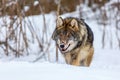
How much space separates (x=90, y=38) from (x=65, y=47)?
706 millimetres

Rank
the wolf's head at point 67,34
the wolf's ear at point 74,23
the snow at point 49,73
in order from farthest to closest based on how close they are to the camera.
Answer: the wolf's ear at point 74,23
the wolf's head at point 67,34
the snow at point 49,73

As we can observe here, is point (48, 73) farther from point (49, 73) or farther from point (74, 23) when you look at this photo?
point (74, 23)

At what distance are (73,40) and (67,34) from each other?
0.49ft

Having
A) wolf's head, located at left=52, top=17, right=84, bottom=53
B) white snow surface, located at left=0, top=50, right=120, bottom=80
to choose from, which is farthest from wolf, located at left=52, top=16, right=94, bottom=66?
white snow surface, located at left=0, top=50, right=120, bottom=80

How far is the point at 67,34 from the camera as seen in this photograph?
624cm

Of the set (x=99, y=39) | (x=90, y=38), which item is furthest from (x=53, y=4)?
(x=90, y=38)

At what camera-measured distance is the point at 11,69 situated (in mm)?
4602

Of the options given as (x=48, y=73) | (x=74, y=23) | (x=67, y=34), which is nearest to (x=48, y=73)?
(x=48, y=73)

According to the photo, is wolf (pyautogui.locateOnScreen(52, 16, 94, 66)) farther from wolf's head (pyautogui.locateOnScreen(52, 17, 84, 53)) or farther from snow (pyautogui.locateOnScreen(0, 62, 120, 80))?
snow (pyautogui.locateOnScreen(0, 62, 120, 80))

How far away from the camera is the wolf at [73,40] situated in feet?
20.4

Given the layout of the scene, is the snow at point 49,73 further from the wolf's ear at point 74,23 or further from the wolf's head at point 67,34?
the wolf's ear at point 74,23

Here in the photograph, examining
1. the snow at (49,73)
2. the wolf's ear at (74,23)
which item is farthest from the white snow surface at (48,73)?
the wolf's ear at (74,23)

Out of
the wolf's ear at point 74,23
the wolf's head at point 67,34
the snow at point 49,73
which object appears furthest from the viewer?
the wolf's ear at point 74,23

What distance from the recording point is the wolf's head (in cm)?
618
